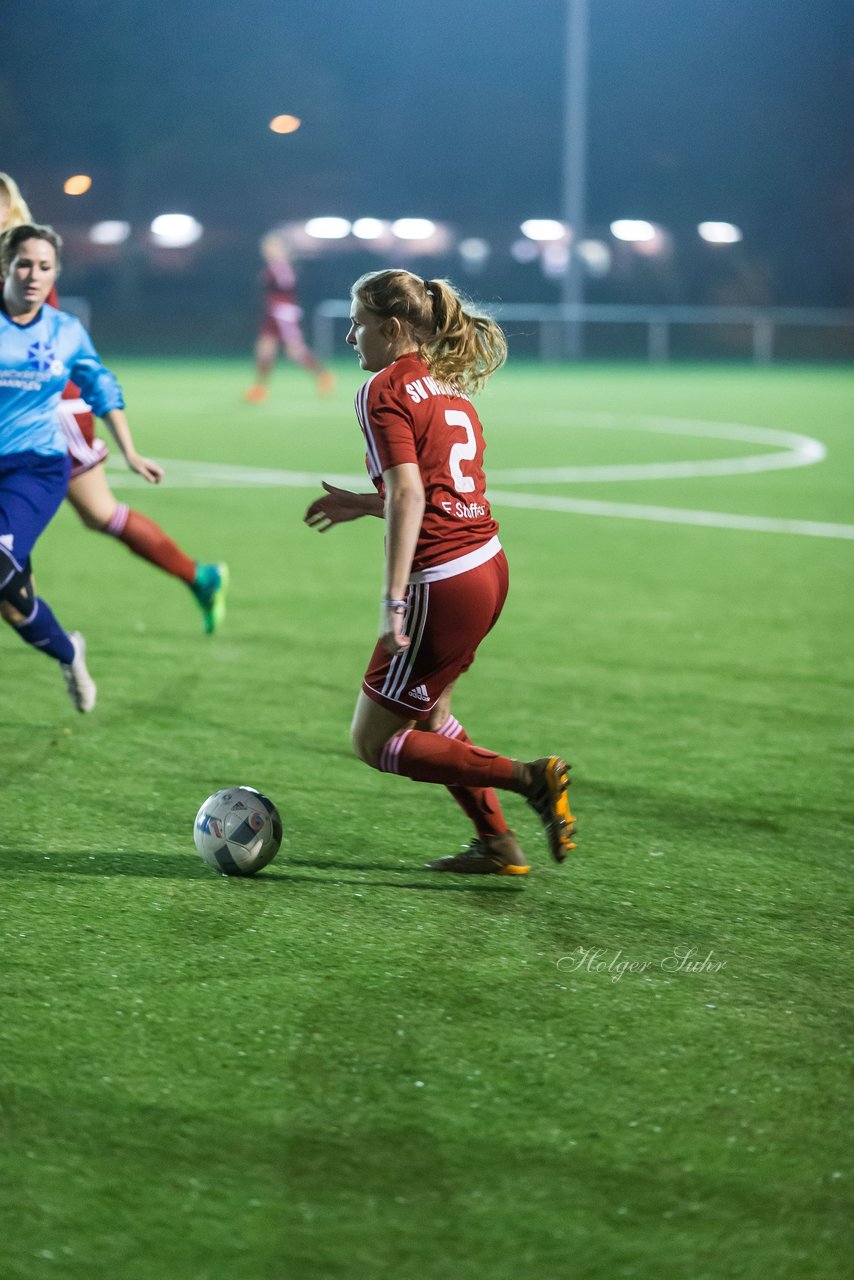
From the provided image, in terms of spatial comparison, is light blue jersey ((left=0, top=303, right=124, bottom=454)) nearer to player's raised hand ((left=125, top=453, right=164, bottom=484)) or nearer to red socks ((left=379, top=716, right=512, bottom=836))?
player's raised hand ((left=125, top=453, right=164, bottom=484))

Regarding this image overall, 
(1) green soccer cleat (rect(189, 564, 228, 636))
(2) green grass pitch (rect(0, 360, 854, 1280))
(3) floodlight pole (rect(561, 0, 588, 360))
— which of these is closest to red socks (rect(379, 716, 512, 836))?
(2) green grass pitch (rect(0, 360, 854, 1280))

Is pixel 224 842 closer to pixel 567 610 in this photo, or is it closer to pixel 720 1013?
pixel 720 1013

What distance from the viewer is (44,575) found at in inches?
389

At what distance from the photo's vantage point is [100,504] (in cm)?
731

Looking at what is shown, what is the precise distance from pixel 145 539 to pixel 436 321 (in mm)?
3465

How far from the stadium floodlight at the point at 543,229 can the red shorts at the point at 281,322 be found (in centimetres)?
2831

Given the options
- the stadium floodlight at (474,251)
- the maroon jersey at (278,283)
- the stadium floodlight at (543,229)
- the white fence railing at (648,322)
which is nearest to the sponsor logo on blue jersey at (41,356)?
the maroon jersey at (278,283)

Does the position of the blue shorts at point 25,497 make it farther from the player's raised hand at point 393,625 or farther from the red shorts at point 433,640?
the player's raised hand at point 393,625

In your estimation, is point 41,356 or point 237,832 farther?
point 41,356

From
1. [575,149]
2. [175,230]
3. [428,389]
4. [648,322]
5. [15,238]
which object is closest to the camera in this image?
[428,389]

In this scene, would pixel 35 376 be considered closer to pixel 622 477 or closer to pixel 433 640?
pixel 433 640

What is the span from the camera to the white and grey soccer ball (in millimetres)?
4633

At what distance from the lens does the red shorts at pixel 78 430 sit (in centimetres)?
686

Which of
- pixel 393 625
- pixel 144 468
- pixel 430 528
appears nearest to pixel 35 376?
pixel 144 468
